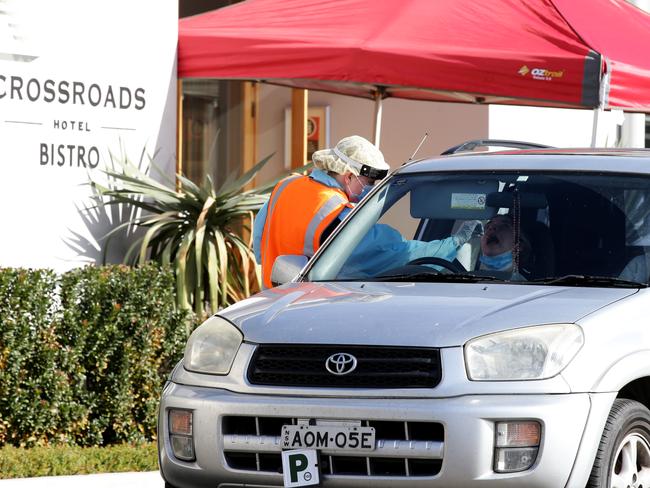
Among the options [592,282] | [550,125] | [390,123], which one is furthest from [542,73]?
[550,125]

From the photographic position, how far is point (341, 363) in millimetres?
5230

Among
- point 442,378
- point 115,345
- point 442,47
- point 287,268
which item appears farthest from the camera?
point 442,47

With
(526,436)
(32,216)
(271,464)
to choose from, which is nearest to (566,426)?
(526,436)

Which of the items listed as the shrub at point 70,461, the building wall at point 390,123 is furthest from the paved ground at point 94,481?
the building wall at point 390,123

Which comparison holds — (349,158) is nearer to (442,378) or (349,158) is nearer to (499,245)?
(499,245)

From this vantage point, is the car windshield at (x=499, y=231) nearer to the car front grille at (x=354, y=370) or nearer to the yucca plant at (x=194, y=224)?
the car front grille at (x=354, y=370)

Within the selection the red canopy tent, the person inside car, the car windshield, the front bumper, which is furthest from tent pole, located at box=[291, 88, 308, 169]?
the front bumper

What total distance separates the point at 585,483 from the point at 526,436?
29 centimetres

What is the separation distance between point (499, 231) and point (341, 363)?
137cm

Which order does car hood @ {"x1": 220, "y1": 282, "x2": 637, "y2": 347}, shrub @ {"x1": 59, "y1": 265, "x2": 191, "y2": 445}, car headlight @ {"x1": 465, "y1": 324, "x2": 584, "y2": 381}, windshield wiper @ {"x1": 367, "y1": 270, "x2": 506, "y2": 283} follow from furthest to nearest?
shrub @ {"x1": 59, "y1": 265, "x2": 191, "y2": 445} < windshield wiper @ {"x1": 367, "y1": 270, "x2": 506, "y2": 283} < car hood @ {"x1": 220, "y1": 282, "x2": 637, "y2": 347} < car headlight @ {"x1": 465, "y1": 324, "x2": 584, "y2": 381}

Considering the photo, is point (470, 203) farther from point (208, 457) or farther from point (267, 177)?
point (267, 177)

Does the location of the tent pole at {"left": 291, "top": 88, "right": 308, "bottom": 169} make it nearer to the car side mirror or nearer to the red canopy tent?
the red canopy tent

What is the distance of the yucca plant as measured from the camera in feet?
36.0

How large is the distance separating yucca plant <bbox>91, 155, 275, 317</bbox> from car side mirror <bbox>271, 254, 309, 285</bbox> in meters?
4.43
